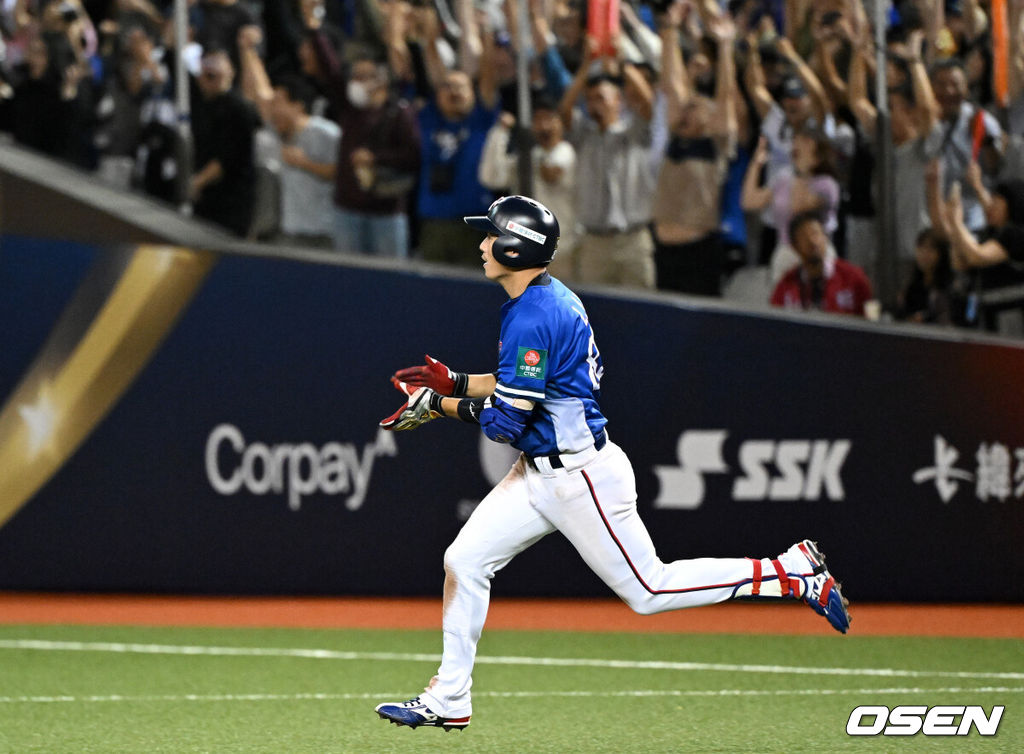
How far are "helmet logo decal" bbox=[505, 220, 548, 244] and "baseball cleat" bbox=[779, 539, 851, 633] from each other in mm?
1591

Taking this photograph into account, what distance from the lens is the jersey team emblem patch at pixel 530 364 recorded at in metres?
5.70

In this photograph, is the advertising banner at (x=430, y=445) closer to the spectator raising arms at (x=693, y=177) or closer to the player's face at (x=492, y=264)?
the spectator raising arms at (x=693, y=177)

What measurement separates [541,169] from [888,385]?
266cm

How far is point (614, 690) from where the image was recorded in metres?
7.59

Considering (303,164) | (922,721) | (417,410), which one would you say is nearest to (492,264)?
(417,410)

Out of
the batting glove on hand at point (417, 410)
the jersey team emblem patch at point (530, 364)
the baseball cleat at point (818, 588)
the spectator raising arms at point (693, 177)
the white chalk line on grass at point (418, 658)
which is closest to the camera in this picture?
the jersey team emblem patch at point (530, 364)

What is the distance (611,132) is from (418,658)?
12.2ft

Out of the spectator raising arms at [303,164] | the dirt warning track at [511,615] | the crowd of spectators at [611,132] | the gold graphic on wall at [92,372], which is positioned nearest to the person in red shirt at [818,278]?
the crowd of spectators at [611,132]

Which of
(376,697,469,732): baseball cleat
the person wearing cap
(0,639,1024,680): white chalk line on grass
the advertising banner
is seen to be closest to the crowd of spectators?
the person wearing cap

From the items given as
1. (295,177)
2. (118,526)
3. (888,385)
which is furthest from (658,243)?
(118,526)

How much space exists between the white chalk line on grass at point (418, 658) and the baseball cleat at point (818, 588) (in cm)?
192

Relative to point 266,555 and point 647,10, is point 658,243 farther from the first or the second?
point 266,555

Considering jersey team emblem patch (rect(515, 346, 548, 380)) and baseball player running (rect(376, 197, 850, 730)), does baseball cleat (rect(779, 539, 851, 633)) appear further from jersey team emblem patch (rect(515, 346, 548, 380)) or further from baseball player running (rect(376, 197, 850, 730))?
jersey team emblem patch (rect(515, 346, 548, 380))

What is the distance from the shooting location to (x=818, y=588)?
6.19 metres
